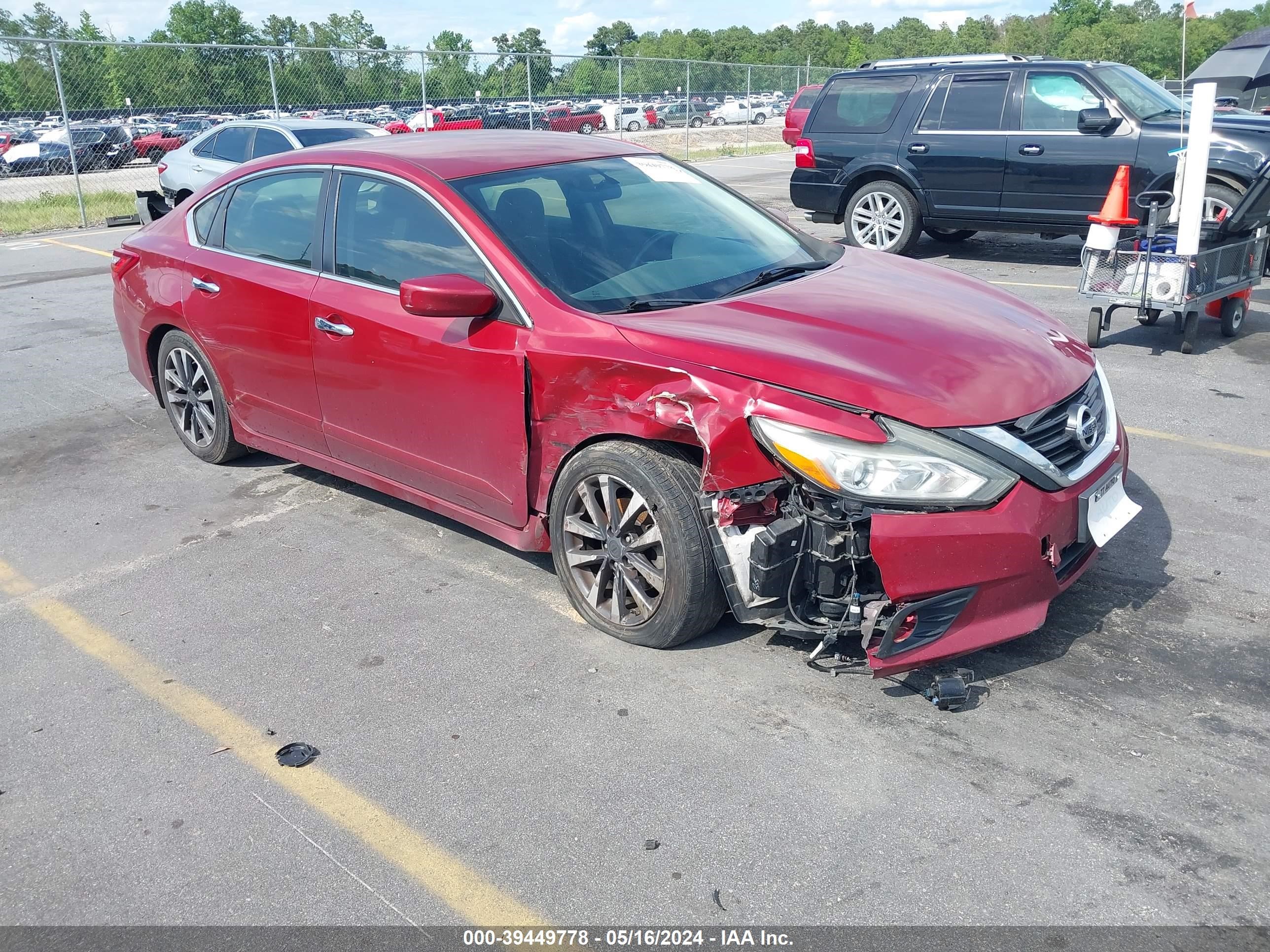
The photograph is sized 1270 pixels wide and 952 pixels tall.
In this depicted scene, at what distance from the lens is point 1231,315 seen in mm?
7656

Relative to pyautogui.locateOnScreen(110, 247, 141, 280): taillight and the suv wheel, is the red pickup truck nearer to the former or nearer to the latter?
the suv wheel

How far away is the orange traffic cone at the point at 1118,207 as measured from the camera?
7172 millimetres

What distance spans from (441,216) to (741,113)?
3263 centimetres

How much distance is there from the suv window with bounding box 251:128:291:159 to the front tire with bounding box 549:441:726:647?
32.5 ft

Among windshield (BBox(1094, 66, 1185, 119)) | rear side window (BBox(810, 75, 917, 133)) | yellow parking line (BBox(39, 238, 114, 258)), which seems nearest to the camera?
windshield (BBox(1094, 66, 1185, 119))

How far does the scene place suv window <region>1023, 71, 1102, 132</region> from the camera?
10.1 meters

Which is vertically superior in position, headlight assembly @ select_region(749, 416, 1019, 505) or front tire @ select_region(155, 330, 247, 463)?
headlight assembly @ select_region(749, 416, 1019, 505)

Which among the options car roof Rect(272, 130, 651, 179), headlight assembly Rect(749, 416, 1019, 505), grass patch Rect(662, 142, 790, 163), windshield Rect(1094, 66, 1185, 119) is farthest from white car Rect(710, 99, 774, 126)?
headlight assembly Rect(749, 416, 1019, 505)

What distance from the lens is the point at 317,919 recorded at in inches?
102

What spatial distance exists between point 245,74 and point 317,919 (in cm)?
2059

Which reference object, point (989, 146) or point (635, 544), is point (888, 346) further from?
point (989, 146)

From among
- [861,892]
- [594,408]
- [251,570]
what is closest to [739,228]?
[594,408]

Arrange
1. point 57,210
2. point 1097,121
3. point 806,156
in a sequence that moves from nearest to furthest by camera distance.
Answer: point 1097,121 < point 806,156 < point 57,210

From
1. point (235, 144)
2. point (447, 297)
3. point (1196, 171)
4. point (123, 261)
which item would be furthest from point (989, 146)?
point (235, 144)
